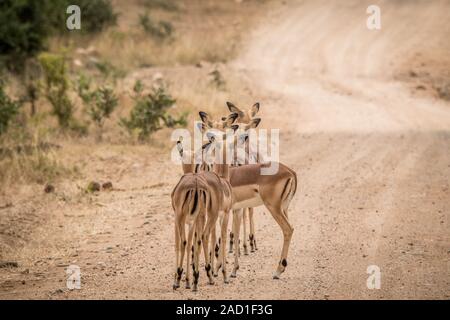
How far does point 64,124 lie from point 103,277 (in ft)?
30.8

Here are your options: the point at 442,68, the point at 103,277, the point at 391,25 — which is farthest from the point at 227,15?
the point at 103,277

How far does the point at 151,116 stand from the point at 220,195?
878 cm

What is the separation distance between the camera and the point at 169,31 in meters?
28.5

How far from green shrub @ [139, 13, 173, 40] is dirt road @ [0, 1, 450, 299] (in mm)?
5190

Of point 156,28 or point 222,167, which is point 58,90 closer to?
point 222,167

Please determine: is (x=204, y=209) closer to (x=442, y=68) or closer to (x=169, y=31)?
(x=442, y=68)

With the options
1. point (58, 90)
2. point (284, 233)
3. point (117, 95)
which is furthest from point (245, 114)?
point (117, 95)

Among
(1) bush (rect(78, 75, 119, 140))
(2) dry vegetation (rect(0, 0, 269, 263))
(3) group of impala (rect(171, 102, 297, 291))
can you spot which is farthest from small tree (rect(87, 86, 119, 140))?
(3) group of impala (rect(171, 102, 297, 291))

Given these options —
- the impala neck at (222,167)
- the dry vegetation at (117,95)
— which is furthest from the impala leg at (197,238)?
the dry vegetation at (117,95)

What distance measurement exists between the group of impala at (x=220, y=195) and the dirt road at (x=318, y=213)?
29cm

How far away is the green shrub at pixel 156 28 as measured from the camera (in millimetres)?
28172

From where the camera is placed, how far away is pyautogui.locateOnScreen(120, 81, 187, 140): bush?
16.8 metres

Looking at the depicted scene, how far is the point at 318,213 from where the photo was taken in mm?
11695

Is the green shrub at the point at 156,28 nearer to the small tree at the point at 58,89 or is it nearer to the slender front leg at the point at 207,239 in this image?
the small tree at the point at 58,89
